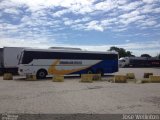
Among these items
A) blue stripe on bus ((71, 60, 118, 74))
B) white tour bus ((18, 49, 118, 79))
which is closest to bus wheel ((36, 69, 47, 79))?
white tour bus ((18, 49, 118, 79))

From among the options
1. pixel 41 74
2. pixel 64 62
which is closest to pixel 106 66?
pixel 64 62

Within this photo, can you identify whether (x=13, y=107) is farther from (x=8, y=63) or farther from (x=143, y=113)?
(x=8, y=63)

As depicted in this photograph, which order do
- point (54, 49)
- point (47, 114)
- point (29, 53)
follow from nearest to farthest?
point (47, 114)
point (29, 53)
point (54, 49)

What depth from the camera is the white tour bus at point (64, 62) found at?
28141mm

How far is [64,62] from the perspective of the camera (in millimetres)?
30453

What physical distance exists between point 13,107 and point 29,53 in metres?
17.3

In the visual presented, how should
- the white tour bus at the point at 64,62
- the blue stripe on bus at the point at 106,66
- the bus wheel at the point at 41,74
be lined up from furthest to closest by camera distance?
the blue stripe on bus at the point at 106,66
the bus wheel at the point at 41,74
the white tour bus at the point at 64,62

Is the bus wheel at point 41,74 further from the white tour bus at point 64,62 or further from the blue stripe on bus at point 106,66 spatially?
the blue stripe on bus at point 106,66

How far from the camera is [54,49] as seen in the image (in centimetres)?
3030

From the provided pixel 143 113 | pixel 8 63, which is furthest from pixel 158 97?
pixel 8 63

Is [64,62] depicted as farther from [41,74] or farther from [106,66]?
[106,66]

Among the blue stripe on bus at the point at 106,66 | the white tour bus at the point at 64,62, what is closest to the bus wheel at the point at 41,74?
the white tour bus at the point at 64,62

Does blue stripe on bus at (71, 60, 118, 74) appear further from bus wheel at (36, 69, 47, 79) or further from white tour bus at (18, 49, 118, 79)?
bus wheel at (36, 69, 47, 79)

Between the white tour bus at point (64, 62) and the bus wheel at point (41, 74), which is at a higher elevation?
the white tour bus at point (64, 62)
